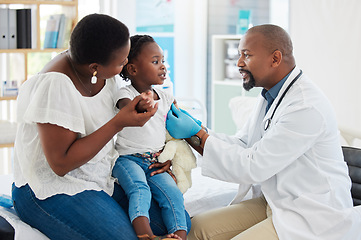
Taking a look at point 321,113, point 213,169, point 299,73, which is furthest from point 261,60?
point 213,169

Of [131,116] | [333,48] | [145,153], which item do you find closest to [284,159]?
[145,153]

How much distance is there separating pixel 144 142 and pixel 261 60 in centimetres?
57

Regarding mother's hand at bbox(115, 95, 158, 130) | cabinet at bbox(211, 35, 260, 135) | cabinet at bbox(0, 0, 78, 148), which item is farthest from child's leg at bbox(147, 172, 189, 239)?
cabinet at bbox(211, 35, 260, 135)

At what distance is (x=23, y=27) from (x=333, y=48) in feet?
7.52

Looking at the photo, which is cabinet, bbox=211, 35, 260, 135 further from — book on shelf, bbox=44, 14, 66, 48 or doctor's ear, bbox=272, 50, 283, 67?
doctor's ear, bbox=272, 50, 283, 67

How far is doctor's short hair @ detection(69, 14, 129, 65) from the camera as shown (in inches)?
57.5

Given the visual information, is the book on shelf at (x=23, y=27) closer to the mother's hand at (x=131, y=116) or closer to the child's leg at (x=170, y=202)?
the child's leg at (x=170, y=202)

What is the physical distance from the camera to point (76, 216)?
4.93 ft

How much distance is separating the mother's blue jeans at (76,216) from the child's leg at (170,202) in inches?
5.7

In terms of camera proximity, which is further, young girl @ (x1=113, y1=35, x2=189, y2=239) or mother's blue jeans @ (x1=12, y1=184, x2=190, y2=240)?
young girl @ (x1=113, y1=35, x2=189, y2=239)

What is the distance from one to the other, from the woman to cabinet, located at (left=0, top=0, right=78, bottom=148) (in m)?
2.36

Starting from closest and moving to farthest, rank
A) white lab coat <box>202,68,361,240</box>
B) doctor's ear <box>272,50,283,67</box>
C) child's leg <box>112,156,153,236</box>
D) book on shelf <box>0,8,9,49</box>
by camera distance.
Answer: child's leg <box>112,156,153,236</box>
white lab coat <box>202,68,361,240</box>
doctor's ear <box>272,50,283,67</box>
book on shelf <box>0,8,9,49</box>

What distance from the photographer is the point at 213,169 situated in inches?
74.1

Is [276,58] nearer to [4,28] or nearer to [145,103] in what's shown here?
[145,103]
